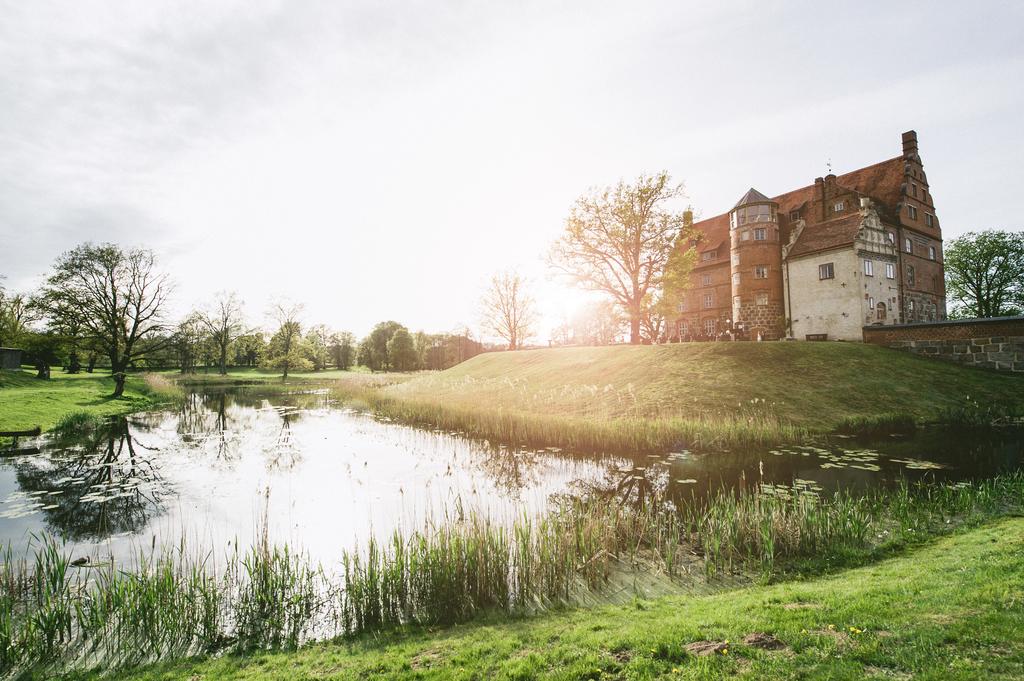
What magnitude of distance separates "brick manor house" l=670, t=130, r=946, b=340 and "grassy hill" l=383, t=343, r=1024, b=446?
7630 mm

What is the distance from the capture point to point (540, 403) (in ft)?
78.1

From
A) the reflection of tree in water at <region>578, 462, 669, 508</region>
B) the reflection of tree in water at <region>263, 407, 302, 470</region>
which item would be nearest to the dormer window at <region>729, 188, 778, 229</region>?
the reflection of tree in water at <region>578, 462, 669, 508</region>

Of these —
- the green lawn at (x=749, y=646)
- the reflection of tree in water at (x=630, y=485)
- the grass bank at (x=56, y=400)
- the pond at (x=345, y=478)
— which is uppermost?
the grass bank at (x=56, y=400)

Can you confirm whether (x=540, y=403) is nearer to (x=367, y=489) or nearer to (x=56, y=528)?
(x=367, y=489)

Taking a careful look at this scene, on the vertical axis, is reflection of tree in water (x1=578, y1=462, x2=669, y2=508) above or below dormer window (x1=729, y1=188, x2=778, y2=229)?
below

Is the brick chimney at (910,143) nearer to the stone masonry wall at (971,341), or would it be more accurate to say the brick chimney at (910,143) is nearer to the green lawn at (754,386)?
the stone masonry wall at (971,341)

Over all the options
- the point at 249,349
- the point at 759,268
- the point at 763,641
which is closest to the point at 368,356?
the point at 249,349

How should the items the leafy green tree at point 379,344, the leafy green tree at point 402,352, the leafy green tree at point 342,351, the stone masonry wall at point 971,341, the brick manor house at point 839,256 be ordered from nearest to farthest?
the stone masonry wall at point 971,341 < the brick manor house at point 839,256 < the leafy green tree at point 402,352 < the leafy green tree at point 379,344 < the leafy green tree at point 342,351

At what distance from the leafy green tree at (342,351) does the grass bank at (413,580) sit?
8921 cm

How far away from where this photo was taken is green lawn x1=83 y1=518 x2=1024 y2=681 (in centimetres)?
372

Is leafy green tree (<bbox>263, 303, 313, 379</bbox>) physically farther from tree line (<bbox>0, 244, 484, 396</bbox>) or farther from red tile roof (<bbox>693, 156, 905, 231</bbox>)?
red tile roof (<bbox>693, 156, 905, 231</bbox>)

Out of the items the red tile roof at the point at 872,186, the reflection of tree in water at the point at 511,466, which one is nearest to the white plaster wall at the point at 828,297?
the red tile roof at the point at 872,186

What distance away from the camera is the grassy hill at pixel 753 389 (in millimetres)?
18516

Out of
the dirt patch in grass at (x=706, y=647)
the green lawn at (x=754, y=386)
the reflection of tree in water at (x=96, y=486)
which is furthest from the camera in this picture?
the green lawn at (x=754, y=386)
